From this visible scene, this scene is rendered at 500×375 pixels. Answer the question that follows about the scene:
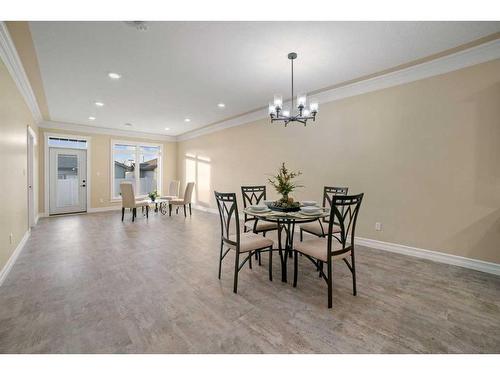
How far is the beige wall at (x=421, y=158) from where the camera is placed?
275 centimetres

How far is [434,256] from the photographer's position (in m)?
3.11

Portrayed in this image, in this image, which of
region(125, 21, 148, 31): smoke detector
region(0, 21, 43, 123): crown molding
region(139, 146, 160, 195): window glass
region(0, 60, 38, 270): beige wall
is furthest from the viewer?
region(139, 146, 160, 195): window glass

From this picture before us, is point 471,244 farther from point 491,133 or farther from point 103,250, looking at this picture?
point 103,250

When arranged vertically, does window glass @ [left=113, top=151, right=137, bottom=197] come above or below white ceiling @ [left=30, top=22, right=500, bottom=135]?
below

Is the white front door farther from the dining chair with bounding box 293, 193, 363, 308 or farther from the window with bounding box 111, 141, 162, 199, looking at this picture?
the dining chair with bounding box 293, 193, 363, 308

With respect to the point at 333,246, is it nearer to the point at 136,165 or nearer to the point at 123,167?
the point at 136,165

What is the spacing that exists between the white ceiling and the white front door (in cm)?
288

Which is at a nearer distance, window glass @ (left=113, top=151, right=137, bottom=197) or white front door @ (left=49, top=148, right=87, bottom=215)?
white front door @ (left=49, top=148, right=87, bottom=215)

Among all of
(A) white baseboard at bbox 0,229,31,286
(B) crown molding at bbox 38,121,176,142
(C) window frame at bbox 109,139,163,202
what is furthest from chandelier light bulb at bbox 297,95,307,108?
(B) crown molding at bbox 38,121,176,142

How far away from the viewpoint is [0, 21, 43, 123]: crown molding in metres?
2.46

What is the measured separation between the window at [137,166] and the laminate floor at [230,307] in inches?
192

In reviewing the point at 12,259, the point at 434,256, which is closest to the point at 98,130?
the point at 12,259

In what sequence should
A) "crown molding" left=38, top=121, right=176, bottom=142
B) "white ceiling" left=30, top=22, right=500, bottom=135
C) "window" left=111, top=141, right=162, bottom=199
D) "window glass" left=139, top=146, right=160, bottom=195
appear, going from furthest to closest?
"window glass" left=139, top=146, right=160, bottom=195 → "window" left=111, top=141, right=162, bottom=199 → "crown molding" left=38, top=121, right=176, bottom=142 → "white ceiling" left=30, top=22, right=500, bottom=135
